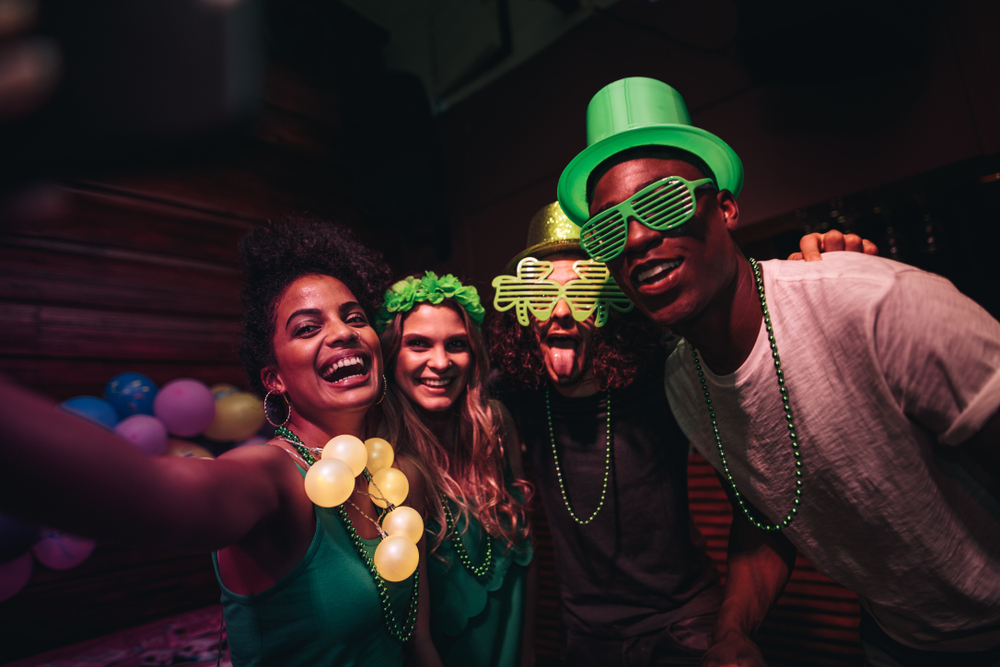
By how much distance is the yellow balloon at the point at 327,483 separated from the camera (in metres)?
1.20

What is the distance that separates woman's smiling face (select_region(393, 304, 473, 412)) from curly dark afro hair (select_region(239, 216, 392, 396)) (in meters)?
0.21

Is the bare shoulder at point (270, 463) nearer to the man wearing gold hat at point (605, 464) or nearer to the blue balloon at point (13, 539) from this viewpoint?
the man wearing gold hat at point (605, 464)

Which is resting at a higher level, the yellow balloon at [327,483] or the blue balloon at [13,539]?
the yellow balloon at [327,483]

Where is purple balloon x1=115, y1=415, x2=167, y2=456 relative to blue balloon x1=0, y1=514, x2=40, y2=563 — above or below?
above

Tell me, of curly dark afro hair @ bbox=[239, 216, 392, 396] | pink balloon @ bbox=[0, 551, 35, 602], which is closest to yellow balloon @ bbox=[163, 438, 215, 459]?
pink balloon @ bbox=[0, 551, 35, 602]

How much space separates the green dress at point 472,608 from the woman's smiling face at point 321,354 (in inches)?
25.7

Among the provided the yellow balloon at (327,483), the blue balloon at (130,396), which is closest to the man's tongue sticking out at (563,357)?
the yellow balloon at (327,483)

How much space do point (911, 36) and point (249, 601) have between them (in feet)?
12.8

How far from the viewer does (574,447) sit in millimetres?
1908

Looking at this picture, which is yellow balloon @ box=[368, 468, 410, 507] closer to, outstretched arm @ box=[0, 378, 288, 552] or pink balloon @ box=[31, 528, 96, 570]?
outstretched arm @ box=[0, 378, 288, 552]

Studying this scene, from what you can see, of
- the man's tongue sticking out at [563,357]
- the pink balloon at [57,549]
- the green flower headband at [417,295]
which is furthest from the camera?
the pink balloon at [57,549]

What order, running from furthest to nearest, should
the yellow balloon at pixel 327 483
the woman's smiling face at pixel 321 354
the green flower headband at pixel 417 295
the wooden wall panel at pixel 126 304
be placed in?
the wooden wall panel at pixel 126 304
the green flower headband at pixel 417 295
the woman's smiling face at pixel 321 354
the yellow balloon at pixel 327 483

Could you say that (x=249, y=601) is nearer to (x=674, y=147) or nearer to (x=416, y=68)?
(x=674, y=147)

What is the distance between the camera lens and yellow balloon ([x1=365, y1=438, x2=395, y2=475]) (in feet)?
5.20
